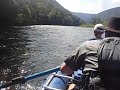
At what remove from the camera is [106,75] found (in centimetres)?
306

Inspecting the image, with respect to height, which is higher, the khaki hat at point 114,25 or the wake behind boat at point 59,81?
the khaki hat at point 114,25

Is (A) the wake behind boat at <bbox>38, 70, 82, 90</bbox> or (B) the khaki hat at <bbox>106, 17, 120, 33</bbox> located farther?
(A) the wake behind boat at <bbox>38, 70, 82, 90</bbox>

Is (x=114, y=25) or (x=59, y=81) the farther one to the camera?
(x=59, y=81)

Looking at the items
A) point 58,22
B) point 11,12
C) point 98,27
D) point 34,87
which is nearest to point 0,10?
point 11,12

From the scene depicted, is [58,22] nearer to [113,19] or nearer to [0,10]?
[0,10]

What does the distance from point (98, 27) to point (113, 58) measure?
167 centimetres

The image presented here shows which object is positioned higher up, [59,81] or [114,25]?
[114,25]

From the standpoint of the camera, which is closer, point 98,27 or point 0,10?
point 98,27

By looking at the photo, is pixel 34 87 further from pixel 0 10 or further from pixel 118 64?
pixel 0 10

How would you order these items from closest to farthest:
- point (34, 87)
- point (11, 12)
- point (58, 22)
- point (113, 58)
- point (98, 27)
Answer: point (113, 58)
point (98, 27)
point (34, 87)
point (11, 12)
point (58, 22)

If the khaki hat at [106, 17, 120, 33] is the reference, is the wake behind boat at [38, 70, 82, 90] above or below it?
below

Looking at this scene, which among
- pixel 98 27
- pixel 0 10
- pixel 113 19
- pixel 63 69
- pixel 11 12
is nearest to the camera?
pixel 113 19

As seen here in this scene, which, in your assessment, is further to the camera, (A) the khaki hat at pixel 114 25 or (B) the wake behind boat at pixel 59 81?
(B) the wake behind boat at pixel 59 81

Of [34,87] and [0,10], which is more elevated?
[0,10]
